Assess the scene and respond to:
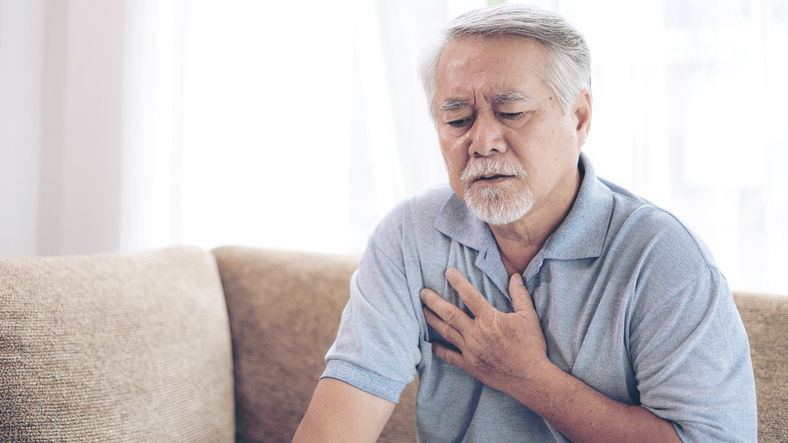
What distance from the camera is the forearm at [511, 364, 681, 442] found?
0.76 metres

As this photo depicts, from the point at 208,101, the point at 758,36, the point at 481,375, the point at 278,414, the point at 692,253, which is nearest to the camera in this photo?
the point at 692,253

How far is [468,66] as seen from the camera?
35.6 inches

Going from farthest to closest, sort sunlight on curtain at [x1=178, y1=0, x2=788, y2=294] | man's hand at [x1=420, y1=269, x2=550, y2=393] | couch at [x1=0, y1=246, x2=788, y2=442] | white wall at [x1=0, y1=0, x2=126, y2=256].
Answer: white wall at [x1=0, y1=0, x2=126, y2=256] < sunlight on curtain at [x1=178, y1=0, x2=788, y2=294] < couch at [x1=0, y1=246, x2=788, y2=442] < man's hand at [x1=420, y1=269, x2=550, y2=393]

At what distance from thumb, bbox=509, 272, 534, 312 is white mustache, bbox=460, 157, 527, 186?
193 millimetres

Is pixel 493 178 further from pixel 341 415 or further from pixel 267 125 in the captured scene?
pixel 267 125

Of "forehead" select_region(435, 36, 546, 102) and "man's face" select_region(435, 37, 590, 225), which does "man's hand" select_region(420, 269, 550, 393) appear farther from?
"forehead" select_region(435, 36, 546, 102)

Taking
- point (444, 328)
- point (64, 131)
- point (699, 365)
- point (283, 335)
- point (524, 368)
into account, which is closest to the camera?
point (699, 365)

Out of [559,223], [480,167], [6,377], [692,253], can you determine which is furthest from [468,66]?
[6,377]

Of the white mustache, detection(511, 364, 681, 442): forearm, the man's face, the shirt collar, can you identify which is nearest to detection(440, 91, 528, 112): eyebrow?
the man's face

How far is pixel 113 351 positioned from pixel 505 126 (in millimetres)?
927

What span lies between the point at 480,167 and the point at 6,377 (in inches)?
37.1

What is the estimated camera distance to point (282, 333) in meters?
1.37

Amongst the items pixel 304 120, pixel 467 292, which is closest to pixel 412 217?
pixel 467 292

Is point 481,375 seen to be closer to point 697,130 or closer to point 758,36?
point 697,130
